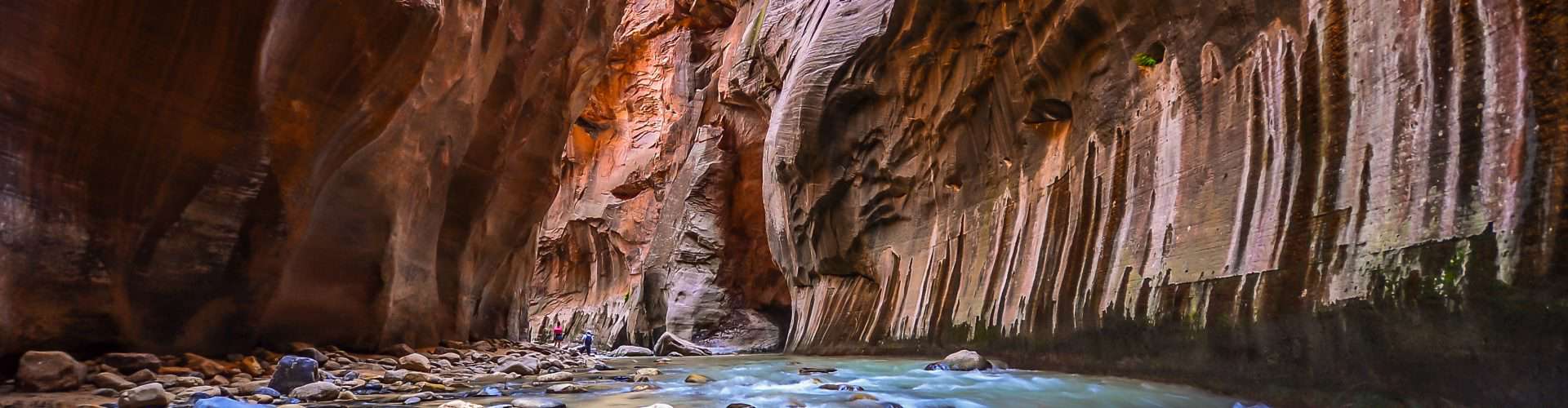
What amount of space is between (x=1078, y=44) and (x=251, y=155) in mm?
7916

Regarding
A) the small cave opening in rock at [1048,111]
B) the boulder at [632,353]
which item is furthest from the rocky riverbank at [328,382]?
the boulder at [632,353]

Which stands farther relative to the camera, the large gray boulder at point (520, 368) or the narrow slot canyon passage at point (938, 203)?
the large gray boulder at point (520, 368)

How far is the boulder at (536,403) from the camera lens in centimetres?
421

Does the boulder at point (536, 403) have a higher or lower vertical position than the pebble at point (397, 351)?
higher

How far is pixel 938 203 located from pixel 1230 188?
5.98 m

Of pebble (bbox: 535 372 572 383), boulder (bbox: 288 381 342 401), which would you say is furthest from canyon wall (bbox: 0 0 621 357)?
pebble (bbox: 535 372 572 383)

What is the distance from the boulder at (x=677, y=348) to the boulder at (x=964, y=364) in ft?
28.1

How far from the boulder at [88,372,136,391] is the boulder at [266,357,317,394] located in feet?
2.21

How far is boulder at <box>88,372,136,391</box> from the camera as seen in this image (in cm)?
420

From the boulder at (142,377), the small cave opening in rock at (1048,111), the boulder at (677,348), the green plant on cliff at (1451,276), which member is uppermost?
the small cave opening in rock at (1048,111)

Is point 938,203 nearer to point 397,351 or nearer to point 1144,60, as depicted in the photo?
point 1144,60

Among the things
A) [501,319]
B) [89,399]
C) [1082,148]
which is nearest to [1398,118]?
[1082,148]

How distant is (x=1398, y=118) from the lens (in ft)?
14.3

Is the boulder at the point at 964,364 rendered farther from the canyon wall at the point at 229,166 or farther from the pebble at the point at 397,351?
the canyon wall at the point at 229,166
